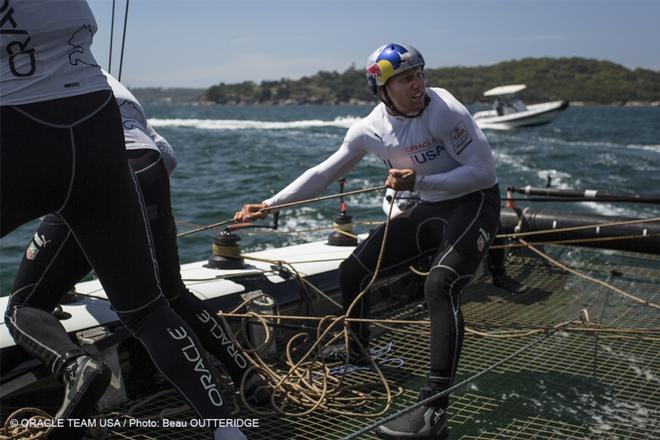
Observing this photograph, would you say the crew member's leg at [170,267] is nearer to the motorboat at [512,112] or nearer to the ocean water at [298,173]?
the ocean water at [298,173]

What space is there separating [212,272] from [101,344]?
1153 millimetres

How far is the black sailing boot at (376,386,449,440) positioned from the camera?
293 centimetres

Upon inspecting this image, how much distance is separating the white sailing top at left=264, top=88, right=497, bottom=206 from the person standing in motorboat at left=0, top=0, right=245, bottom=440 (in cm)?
143

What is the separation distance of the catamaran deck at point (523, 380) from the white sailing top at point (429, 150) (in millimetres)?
860

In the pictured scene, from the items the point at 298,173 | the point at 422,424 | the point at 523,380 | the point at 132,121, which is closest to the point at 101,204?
the point at 132,121

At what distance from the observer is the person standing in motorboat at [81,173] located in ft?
6.97

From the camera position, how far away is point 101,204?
7.49 feet

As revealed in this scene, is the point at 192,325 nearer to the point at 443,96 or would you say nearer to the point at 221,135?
the point at 443,96

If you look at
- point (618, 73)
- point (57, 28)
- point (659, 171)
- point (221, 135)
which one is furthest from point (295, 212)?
point (618, 73)

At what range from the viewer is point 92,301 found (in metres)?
3.66

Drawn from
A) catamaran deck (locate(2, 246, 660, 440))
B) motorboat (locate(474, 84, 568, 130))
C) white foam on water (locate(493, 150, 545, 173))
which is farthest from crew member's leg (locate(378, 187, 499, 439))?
motorboat (locate(474, 84, 568, 130))

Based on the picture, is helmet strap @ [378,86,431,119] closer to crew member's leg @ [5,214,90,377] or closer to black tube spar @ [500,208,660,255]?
crew member's leg @ [5,214,90,377]

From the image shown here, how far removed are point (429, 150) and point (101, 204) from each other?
1706 mm

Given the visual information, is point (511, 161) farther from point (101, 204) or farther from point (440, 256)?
point (101, 204)
